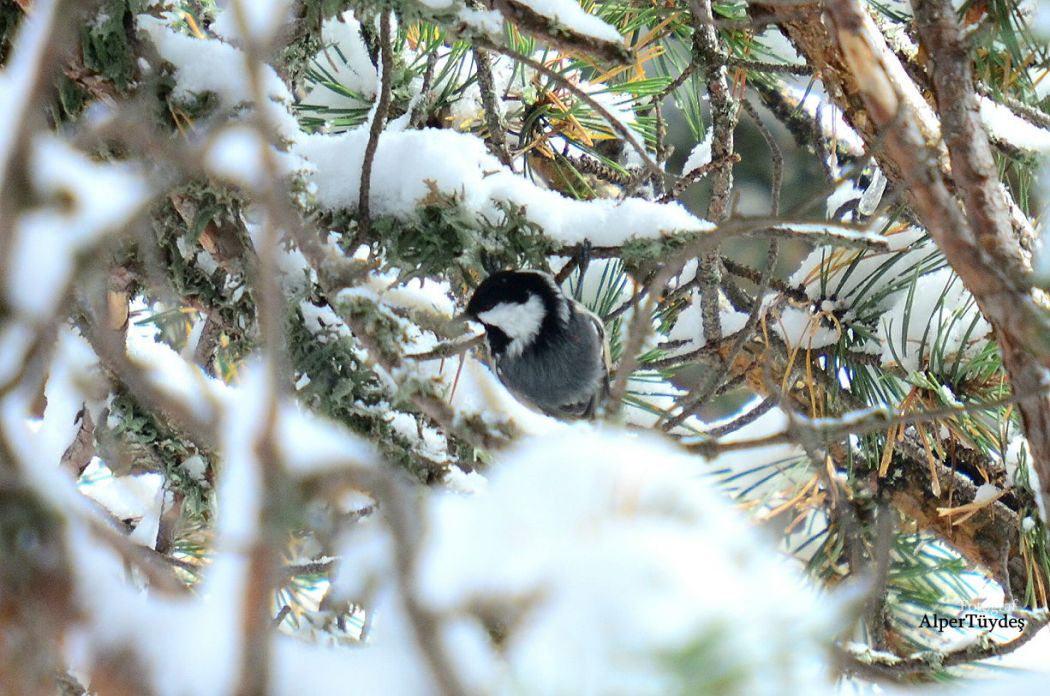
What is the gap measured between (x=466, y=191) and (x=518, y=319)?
0.42m

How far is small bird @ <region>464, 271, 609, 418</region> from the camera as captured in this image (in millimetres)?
1417

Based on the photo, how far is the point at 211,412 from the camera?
0.66 m

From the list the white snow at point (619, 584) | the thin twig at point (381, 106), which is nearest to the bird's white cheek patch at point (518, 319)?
the thin twig at point (381, 106)

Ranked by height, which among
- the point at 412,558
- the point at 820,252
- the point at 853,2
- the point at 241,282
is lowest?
the point at 241,282

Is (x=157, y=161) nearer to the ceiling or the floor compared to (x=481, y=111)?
nearer to the floor

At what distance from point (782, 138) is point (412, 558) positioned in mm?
4127

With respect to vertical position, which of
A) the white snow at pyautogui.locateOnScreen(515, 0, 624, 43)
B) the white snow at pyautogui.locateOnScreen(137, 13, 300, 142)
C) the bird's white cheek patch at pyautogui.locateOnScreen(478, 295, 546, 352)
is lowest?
the bird's white cheek patch at pyautogui.locateOnScreen(478, 295, 546, 352)

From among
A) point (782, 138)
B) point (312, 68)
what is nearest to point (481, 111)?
point (312, 68)

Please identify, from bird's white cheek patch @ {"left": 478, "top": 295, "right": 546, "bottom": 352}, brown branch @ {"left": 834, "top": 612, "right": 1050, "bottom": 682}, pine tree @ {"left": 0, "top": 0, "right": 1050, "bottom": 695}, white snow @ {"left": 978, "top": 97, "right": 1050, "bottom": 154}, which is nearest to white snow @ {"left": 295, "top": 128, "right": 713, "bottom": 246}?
pine tree @ {"left": 0, "top": 0, "right": 1050, "bottom": 695}

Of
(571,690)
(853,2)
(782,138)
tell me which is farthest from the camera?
(782,138)

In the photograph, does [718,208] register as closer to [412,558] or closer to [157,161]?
[157,161]

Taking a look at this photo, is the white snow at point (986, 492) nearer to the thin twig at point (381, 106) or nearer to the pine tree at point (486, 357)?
the pine tree at point (486, 357)

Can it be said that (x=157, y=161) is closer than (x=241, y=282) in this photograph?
Yes

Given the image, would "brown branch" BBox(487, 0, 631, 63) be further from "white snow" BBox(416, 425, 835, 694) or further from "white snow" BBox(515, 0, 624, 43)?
"white snow" BBox(416, 425, 835, 694)
